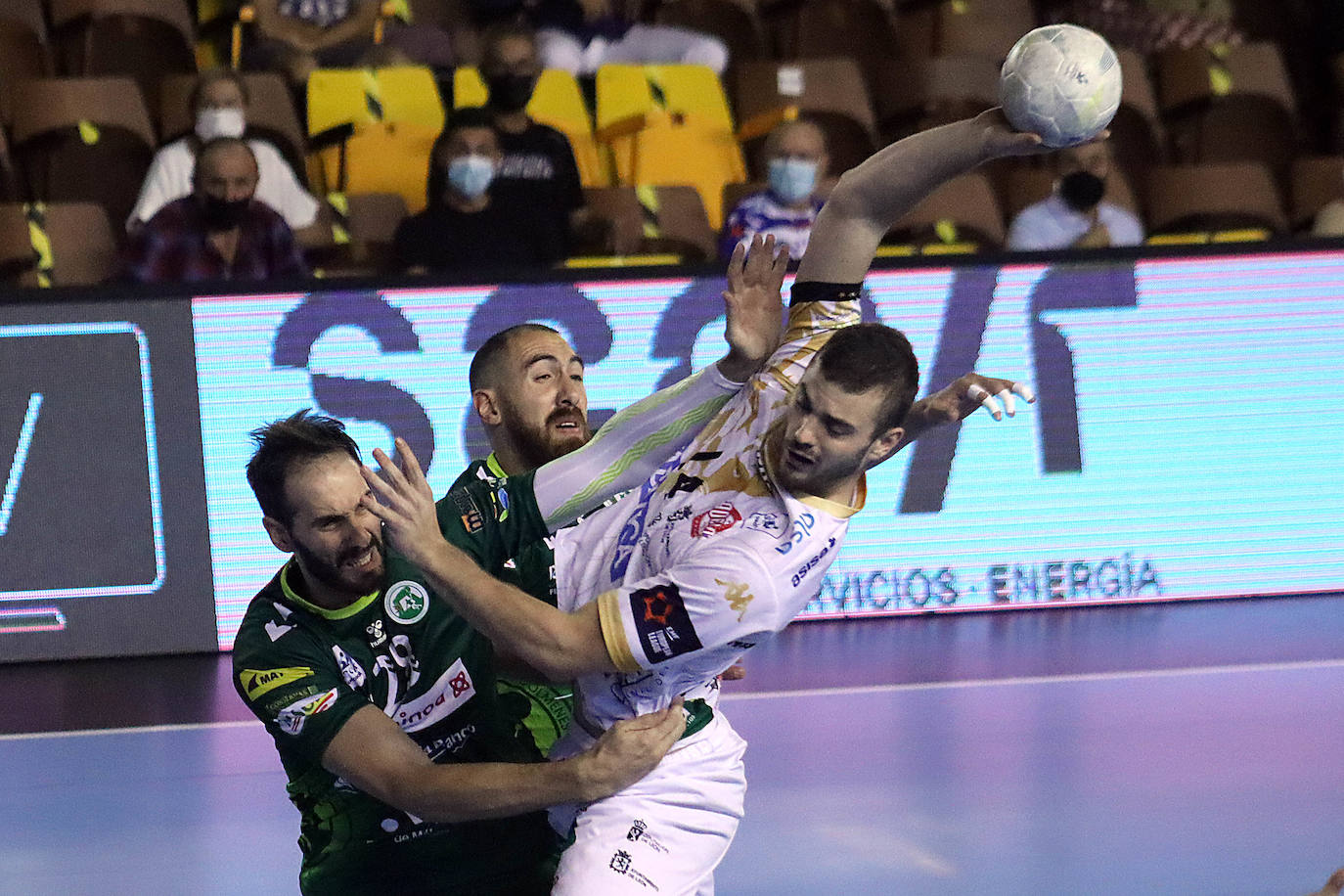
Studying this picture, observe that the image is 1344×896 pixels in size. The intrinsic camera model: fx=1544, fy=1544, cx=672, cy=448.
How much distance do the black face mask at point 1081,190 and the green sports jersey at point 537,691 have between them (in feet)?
18.2

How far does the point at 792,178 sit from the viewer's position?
8328 mm

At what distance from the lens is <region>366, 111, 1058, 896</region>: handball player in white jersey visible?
10.5ft

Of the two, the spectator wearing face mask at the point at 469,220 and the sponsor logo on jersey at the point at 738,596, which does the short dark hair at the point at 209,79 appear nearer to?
the spectator wearing face mask at the point at 469,220

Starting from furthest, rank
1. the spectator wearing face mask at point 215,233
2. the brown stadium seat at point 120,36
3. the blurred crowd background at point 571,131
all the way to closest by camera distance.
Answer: the brown stadium seat at point 120,36 → the blurred crowd background at point 571,131 → the spectator wearing face mask at point 215,233

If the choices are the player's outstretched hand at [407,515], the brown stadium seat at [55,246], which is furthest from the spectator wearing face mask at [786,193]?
the player's outstretched hand at [407,515]

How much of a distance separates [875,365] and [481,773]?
1.23 metres

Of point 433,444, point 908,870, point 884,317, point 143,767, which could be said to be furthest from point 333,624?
point 884,317

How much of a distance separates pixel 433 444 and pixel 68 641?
194cm

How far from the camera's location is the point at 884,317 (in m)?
7.64

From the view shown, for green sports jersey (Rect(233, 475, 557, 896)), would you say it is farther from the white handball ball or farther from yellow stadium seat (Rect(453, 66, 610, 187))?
yellow stadium seat (Rect(453, 66, 610, 187))

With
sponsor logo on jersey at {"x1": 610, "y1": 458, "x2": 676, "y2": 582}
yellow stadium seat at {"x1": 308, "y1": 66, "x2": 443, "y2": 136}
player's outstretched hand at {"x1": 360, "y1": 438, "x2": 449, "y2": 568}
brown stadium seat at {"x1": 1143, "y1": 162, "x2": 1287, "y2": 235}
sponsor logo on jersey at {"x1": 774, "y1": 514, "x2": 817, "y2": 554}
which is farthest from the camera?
brown stadium seat at {"x1": 1143, "y1": 162, "x2": 1287, "y2": 235}

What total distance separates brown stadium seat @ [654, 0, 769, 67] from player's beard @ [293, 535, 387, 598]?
A: 24.4 ft

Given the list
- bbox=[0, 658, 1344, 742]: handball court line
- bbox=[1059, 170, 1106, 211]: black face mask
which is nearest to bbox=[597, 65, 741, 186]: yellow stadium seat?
bbox=[1059, 170, 1106, 211]: black face mask

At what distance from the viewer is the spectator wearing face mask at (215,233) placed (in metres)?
7.72
